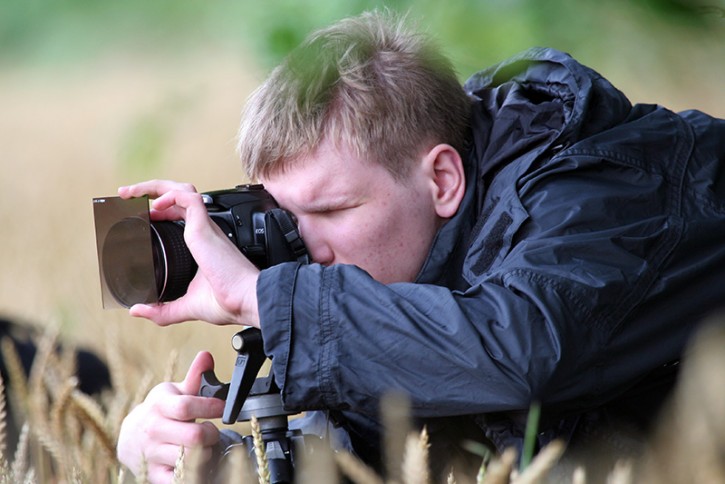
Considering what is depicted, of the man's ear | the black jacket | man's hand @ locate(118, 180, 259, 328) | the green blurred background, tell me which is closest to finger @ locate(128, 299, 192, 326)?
man's hand @ locate(118, 180, 259, 328)

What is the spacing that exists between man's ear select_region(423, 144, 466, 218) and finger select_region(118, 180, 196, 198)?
0.48 m

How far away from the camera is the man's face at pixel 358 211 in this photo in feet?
5.61

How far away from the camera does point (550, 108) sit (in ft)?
5.61

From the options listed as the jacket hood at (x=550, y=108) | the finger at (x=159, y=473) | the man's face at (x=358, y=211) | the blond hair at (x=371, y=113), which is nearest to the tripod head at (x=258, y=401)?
the finger at (x=159, y=473)

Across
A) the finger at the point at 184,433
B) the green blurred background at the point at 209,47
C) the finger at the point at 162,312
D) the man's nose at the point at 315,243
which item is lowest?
the finger at the point at 184,433

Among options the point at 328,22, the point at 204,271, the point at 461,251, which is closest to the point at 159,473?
the point at 204,271

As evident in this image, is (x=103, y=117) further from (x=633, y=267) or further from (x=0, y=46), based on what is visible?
(x=633, y=267)

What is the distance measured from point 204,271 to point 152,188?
19cm

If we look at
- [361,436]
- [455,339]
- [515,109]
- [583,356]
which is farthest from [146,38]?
[361,436]

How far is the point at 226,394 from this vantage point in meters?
1.64

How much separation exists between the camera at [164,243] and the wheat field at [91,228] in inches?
5.0

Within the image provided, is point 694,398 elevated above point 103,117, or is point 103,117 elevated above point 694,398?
point 103,117

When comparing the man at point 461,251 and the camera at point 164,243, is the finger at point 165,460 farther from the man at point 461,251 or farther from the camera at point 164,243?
the camera at point 164,243

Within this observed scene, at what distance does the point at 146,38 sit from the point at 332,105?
121 cm
